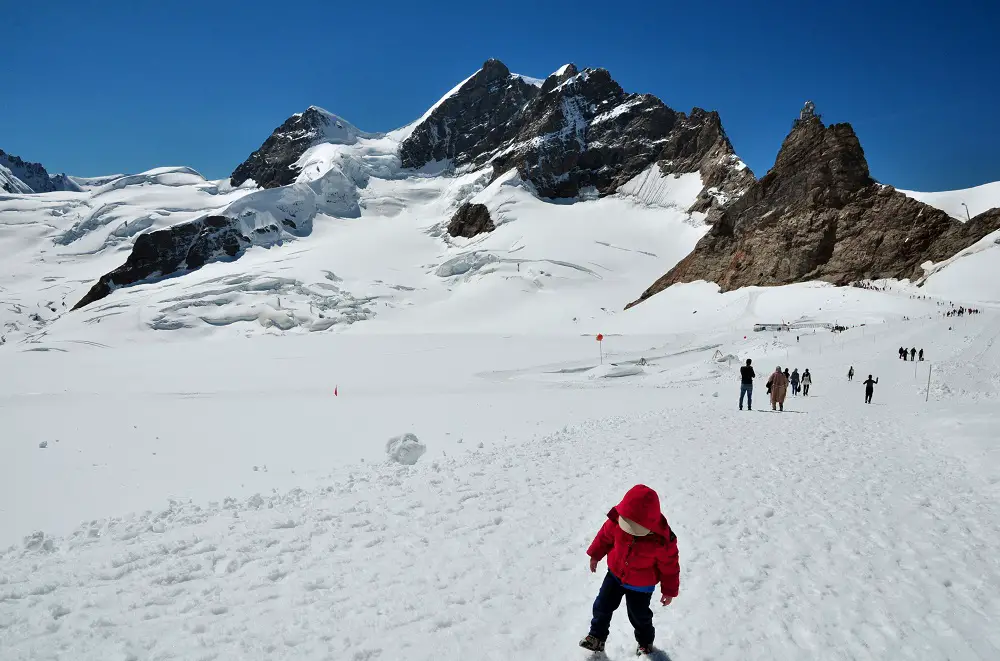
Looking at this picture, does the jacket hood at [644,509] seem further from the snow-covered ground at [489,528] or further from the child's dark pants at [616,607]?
the snow-covered ground at [489,528]

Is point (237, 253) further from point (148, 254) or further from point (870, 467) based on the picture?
point (870, 467)

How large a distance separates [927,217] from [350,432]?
7728 cm

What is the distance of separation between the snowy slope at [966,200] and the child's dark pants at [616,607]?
85552 mm

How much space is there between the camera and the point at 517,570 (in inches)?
233

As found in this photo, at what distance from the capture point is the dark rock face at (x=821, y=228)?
211 ft

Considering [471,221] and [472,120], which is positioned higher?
[472,120]

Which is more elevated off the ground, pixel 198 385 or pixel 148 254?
pixel 148 254

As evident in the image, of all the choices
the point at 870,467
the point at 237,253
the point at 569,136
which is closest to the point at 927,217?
the point at 870,467

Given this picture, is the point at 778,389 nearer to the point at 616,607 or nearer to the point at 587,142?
the point at 616,607

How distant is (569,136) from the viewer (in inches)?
5969

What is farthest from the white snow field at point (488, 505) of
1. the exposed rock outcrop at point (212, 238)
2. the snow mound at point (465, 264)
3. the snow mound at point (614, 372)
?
the exposed rock outcrop at point (212, 238)

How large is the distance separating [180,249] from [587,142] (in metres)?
111

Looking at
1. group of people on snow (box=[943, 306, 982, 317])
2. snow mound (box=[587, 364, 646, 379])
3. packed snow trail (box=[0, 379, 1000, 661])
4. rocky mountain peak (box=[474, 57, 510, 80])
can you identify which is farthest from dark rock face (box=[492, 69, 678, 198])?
packed snow trail (box=[0, 379, 1000, 661])

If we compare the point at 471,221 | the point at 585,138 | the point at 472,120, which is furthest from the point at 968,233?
the point at 472,120
